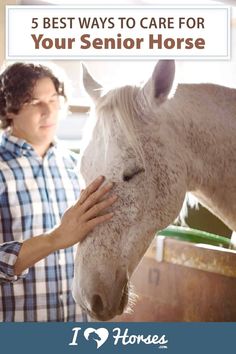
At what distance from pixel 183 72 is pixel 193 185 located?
240 mm

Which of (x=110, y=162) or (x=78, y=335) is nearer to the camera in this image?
(x=110, y=162)

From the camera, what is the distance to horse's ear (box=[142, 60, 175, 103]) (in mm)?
587

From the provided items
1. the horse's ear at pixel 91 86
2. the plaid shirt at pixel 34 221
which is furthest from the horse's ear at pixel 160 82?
the plaid shirt at pixel 34 221

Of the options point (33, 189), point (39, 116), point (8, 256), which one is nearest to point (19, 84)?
point (39, 116)

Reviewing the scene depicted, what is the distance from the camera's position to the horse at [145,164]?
2.00 feet

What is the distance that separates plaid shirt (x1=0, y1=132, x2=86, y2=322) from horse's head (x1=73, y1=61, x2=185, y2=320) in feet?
0.39

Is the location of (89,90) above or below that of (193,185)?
above

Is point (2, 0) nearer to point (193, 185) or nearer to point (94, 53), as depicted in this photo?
point (94, 53)

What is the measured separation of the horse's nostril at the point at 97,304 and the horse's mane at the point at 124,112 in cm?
21

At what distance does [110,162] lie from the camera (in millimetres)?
616

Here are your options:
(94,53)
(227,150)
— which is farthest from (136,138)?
(94,53)

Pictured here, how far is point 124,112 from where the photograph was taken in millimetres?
623

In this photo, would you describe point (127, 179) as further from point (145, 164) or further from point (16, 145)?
point (16, 145)

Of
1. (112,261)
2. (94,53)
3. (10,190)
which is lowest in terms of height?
(112,261)
